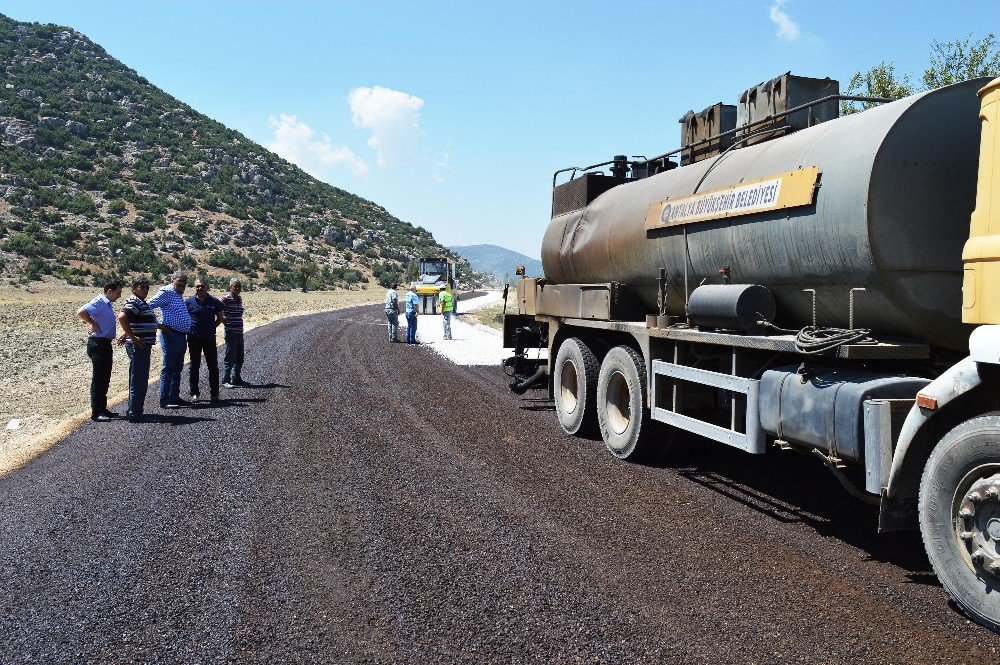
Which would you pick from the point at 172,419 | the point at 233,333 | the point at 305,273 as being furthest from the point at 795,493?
the point at 305,273

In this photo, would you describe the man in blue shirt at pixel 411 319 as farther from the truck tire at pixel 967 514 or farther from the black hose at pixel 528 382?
the truck tire at pixel 967 514

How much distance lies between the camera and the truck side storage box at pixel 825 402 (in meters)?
4.73

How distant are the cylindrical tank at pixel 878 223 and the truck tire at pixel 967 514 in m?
1.14

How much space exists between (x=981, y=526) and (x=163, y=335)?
10298 millimetres

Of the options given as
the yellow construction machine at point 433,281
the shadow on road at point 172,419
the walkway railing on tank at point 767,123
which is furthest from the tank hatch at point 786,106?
the yellow construction machine at point 433,281

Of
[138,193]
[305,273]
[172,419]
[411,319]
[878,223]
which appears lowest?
[172,419]

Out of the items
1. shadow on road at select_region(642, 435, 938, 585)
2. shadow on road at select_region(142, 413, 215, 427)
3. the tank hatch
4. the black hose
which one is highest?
the tank hatch

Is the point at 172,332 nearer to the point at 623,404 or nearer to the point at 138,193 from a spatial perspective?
the point at 623,404

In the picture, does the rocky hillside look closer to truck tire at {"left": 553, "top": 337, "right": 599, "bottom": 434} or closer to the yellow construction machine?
the yellow construction machine

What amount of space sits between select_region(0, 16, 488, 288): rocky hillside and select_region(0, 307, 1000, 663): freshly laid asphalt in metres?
36.2

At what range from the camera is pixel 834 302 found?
5512mm

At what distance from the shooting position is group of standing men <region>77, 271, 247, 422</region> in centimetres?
971

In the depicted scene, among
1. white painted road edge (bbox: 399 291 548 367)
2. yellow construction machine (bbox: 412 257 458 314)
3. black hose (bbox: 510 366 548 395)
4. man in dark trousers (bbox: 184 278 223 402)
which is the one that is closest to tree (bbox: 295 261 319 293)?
yellow construction machine (bbox: 412 257 458 314)

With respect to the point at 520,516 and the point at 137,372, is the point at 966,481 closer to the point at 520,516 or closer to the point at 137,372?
the point at 520,516
